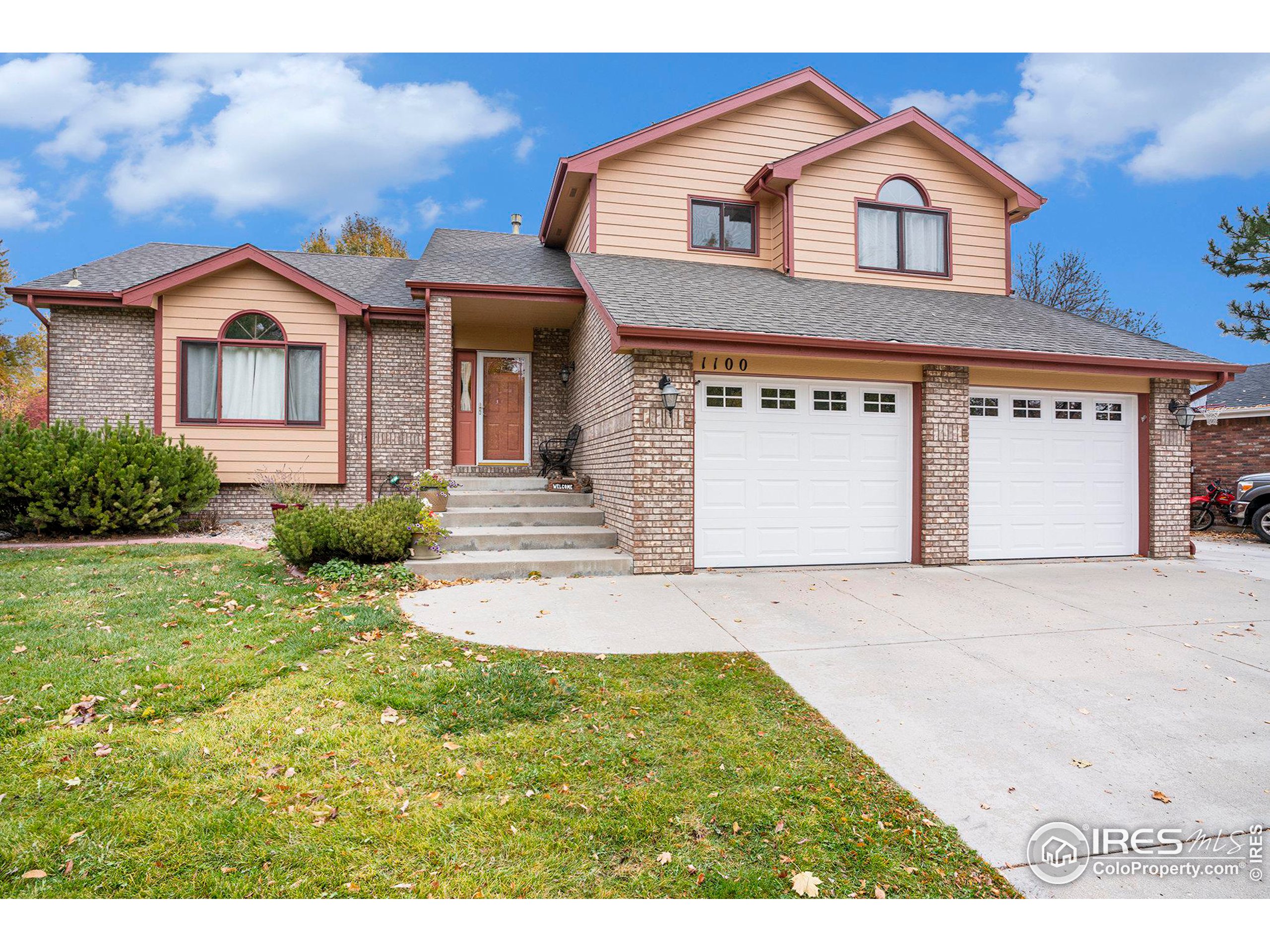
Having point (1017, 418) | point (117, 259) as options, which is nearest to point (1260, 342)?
point (1017, 418)

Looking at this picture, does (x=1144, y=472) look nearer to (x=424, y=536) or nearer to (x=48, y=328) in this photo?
(x=424, y=536)

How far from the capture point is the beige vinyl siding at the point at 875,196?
11.2 meters

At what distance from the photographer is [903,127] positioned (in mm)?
11461

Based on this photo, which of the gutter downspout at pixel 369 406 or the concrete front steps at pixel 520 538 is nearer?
the concrete front steps at pixel 520 538

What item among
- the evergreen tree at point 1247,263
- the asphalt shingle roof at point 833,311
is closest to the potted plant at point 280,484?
the asphalt shingle roof at point 833,311

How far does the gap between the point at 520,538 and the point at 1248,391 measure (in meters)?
19.2

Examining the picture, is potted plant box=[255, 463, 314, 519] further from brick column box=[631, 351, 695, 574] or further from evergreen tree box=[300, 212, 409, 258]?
evergreen tree box=[300, 212, 409, 258]

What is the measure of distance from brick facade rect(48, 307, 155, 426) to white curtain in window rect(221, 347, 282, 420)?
130 cm

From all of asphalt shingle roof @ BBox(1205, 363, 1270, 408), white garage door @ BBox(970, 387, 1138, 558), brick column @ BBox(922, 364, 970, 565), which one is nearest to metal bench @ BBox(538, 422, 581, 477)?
brick column @ BBox(922, 364, 970, 565)

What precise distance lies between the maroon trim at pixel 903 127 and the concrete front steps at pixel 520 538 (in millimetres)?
6389

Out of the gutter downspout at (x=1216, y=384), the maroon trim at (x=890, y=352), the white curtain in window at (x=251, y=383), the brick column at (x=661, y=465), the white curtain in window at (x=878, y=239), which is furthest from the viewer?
the white curtain in window at (x=251, y=383)

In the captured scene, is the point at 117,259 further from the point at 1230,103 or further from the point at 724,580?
the point at 1230,103

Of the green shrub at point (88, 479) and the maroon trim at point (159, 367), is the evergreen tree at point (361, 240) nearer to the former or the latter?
the maroon trim at point (159, 367)

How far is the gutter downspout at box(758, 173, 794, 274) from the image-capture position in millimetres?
11141
